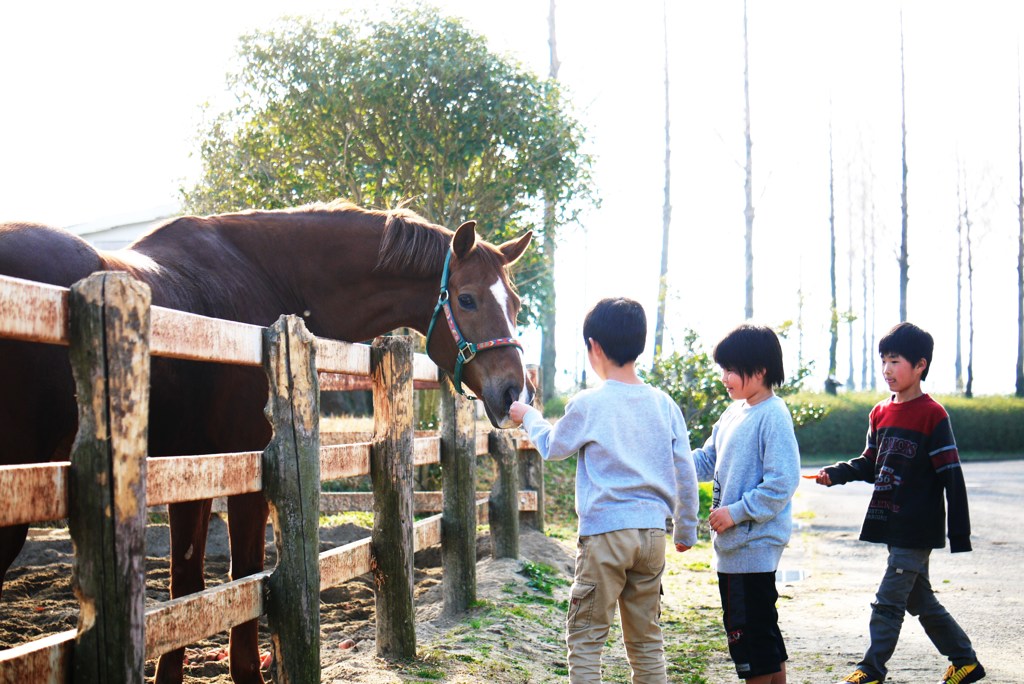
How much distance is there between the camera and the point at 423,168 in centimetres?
1116

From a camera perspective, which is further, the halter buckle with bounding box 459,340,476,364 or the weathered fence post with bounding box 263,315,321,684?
the halter buckle with bounding box 459,340,476,364

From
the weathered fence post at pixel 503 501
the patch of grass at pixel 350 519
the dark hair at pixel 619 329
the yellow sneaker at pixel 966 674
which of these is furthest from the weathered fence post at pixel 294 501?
the patch of grass at pixel 350 519

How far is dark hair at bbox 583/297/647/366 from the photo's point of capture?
10.3ft

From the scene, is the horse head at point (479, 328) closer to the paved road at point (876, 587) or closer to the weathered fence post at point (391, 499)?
the weathered fence post at point (391, 499)

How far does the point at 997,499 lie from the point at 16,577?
482 inches

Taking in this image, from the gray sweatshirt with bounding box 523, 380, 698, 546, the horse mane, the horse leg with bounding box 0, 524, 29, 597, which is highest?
the horse mane

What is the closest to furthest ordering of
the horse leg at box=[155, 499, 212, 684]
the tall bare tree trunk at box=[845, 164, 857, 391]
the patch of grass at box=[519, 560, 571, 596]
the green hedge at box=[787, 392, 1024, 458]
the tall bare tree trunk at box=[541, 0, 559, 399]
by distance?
1. the horse leg at box=[155, 499, 212, 684]
2. the patch of grass at box=[519, 560, 571, 596]
3. the tall bare tree trunk at box=[541, 0, 559, 399]
4. the green hedge at box=[787, 392, 1024, 458]
5. the tall bare tree trunk at box=[845, 164, 857, 391]

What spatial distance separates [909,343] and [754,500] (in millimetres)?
1321

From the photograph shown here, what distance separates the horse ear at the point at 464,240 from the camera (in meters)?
4.22

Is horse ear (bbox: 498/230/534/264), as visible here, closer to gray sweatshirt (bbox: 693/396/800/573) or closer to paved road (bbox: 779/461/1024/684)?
gray sweatshirt (bbox: 693/396/800/573)

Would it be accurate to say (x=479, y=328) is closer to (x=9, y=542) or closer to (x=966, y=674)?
(x=9, y=542)

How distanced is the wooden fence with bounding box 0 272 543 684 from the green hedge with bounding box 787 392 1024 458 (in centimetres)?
2217

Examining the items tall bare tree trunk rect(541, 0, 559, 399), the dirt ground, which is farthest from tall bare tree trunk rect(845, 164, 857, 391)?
the dirt ground

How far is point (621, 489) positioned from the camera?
120 inches
